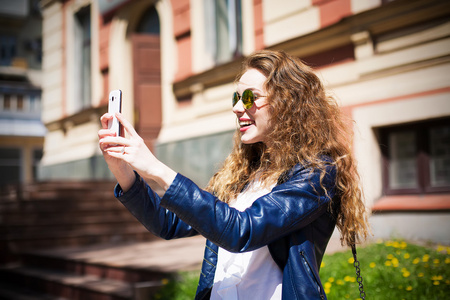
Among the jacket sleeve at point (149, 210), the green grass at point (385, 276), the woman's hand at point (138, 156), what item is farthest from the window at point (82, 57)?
the woman's hand at point (138, 156)

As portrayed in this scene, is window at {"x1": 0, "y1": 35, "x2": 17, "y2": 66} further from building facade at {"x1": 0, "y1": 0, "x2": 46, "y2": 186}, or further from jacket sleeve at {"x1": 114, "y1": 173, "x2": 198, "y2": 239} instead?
jacket sleeve at {"x1": 114, "y1": 173, "x2": 198, "y2": 239}

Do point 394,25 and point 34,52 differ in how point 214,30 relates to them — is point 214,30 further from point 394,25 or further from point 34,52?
point 34,52

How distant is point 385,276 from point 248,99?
Result: 8.45ft

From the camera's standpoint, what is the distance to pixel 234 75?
7.74 metres

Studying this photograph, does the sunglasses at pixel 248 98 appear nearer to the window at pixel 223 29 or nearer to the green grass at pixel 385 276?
the green grass at pixel 385 276

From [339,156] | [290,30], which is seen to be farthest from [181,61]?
[339,156]

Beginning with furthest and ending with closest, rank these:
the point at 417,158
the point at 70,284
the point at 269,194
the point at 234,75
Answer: the point at 234,75 → the point at 417,158 → the point at 70,284 → the point at 269,194

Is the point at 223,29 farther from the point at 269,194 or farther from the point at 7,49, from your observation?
the point at 7,49

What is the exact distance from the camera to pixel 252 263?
1.65m

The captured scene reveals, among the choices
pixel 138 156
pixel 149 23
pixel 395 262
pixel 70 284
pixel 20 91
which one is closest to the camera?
pixel 138 156

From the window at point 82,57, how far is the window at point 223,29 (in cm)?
500

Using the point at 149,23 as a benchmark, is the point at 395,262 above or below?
below

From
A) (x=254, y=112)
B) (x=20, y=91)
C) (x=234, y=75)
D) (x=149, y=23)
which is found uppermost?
(x=20, y=91)

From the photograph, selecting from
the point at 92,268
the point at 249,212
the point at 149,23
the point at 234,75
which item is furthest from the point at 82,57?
the point at 249,212
